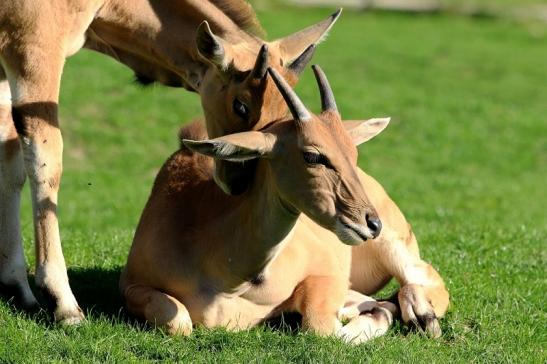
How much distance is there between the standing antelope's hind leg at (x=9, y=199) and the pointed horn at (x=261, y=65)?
5.82 feet

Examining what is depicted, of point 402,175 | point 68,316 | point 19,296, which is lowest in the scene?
point 402,175

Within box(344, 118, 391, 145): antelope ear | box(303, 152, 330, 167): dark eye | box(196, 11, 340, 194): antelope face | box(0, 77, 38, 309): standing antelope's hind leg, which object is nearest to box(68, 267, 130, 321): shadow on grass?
box(0, 77, 38, 309): standing antelope's hind leg

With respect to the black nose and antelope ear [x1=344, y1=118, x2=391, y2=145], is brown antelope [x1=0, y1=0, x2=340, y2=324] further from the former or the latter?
the black nose

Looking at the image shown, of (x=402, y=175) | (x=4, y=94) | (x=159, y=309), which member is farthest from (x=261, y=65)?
(x=402, y=175)

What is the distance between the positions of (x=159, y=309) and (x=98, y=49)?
242 cm

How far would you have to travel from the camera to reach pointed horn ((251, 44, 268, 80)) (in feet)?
23.9

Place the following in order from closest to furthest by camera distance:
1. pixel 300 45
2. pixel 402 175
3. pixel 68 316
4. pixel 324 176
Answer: pixel 324 176 → pixel 68 316 → pixel 300 45 → pixel 402 175

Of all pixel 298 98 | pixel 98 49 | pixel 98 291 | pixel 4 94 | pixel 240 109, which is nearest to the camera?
pixel 298 98

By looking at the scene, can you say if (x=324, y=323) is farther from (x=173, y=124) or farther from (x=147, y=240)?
(x=173, y=124)

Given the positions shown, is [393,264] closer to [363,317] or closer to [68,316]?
[363,317]

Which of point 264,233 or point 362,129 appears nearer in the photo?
point 264,233

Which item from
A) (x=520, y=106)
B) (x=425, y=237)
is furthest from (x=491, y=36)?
(x=425, y=237)

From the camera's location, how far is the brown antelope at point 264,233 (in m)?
6.70

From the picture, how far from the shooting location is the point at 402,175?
1778 cm
